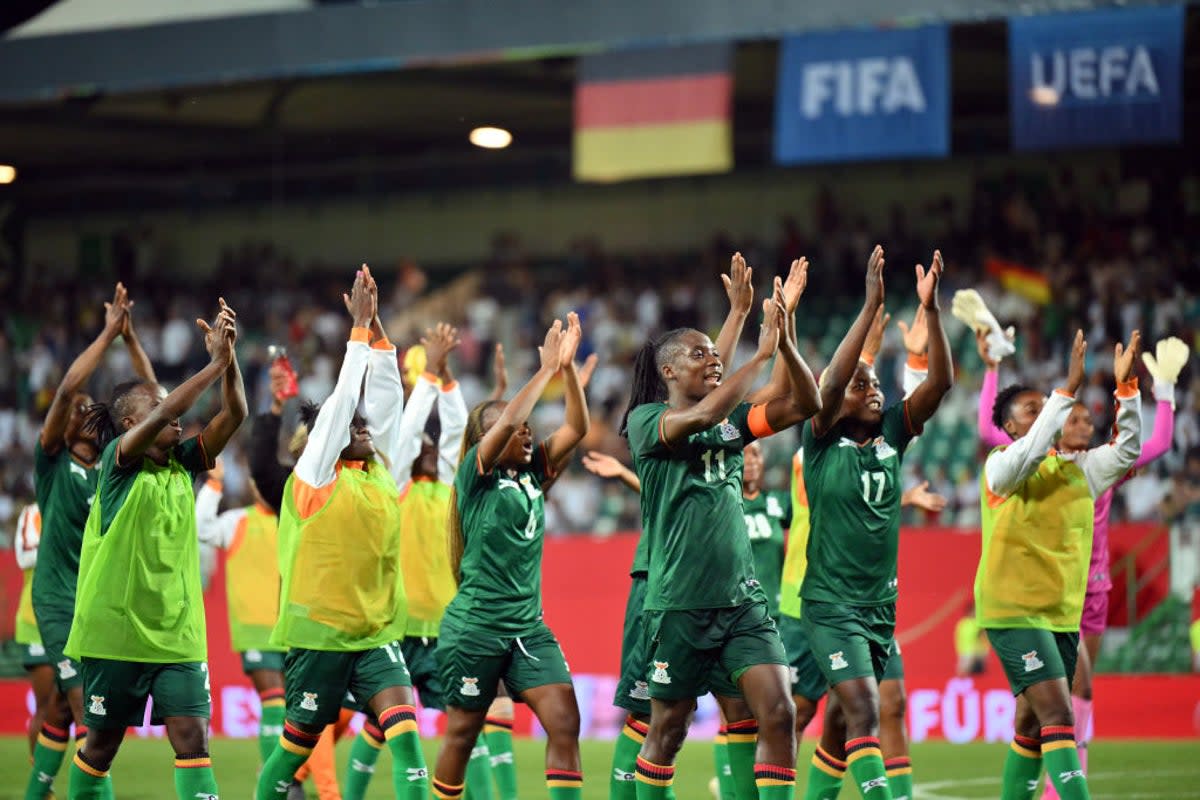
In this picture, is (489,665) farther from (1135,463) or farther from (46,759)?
(1135,463)

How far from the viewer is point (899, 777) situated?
10109 millimetres

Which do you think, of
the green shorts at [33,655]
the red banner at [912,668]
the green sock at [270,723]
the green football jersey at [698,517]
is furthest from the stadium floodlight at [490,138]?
the green football jersey at [698,517]

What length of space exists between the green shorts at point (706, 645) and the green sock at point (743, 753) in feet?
1.53

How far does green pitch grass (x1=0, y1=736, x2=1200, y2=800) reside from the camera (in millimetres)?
12641

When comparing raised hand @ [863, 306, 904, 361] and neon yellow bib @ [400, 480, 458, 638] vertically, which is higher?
raised hand @ [863, 306, 904, 361]

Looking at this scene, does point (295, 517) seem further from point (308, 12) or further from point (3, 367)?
point (3, 367)

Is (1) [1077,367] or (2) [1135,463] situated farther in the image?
(2) [1135,463]

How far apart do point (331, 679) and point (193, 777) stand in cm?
82

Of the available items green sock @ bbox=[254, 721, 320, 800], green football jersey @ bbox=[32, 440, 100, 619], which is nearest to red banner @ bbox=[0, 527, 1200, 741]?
green football jersey @ bbox=[32, 440, 100, 619]

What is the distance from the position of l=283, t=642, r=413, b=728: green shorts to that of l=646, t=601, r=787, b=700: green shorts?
4.89 ft

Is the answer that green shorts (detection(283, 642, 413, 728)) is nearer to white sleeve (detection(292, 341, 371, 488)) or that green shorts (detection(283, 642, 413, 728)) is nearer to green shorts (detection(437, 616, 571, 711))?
green shorts (detection(437, 616, 571, 711))

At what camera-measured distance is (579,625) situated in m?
18.0

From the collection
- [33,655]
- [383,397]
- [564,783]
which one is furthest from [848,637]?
[33,655]

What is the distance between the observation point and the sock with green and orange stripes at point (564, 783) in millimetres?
8938
